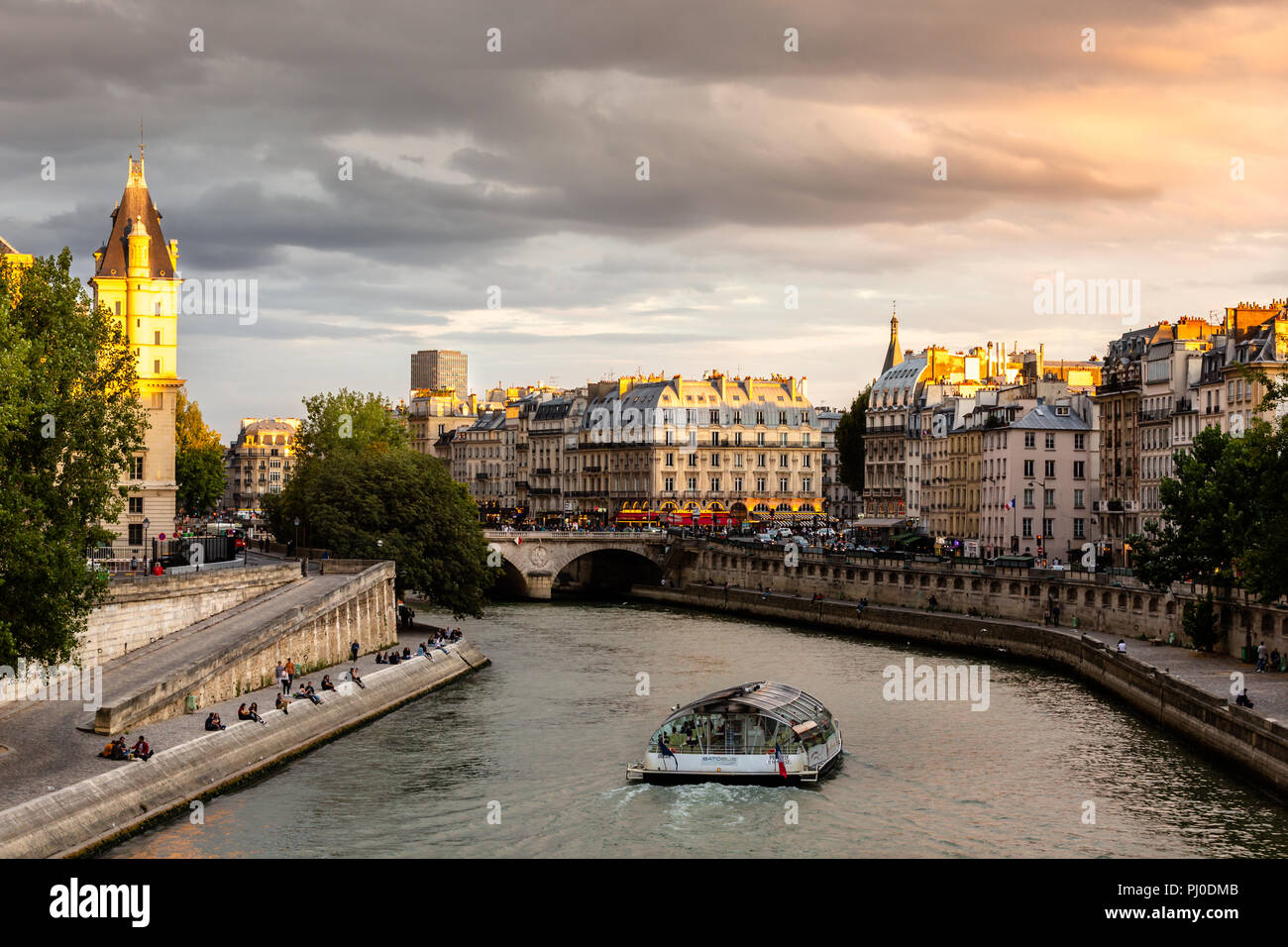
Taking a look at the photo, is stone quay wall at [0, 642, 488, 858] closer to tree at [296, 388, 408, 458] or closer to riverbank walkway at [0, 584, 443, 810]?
riverbank walkway at [0, 584, 443, 810]

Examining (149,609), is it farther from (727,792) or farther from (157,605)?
(727,792)

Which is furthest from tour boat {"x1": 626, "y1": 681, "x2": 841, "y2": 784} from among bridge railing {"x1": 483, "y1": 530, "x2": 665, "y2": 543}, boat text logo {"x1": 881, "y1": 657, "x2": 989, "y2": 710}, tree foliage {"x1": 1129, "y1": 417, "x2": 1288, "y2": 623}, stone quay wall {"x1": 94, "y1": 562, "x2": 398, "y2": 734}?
bridge railing {"x1": 483, "y1": 530, "x2": 665, "y2": 543}

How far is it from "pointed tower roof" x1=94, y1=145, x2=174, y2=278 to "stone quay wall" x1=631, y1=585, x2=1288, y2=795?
40232 millimetres

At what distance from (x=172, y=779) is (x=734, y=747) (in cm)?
1472

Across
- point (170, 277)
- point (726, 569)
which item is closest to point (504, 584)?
point (726, 569)

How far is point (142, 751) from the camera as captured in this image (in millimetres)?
38188

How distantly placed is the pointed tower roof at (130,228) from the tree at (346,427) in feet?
86.5

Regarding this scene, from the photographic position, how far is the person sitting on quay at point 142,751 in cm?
3809

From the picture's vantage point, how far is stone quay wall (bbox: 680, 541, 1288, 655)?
201 feet

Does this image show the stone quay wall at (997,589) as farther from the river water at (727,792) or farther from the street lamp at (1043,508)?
the street lamp at (1043,508)

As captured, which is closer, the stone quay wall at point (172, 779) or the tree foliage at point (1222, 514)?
the stone quay wall at point (172, 779)

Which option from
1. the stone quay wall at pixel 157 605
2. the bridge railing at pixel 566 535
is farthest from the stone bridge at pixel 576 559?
the stone quay wall at pixel 157 605

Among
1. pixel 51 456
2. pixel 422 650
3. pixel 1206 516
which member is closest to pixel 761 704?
pixel 51 456
